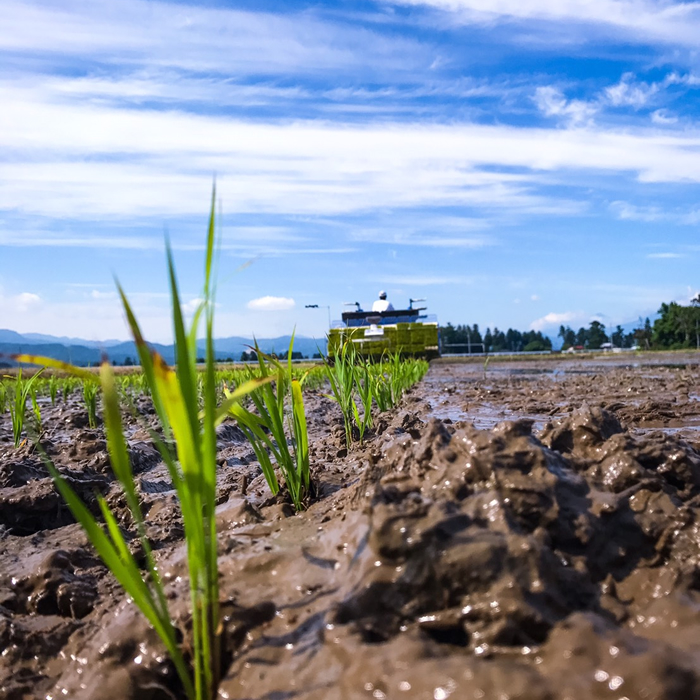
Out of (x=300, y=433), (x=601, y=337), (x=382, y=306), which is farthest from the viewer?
(x=601, y=337)

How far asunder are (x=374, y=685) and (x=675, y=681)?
438 mm

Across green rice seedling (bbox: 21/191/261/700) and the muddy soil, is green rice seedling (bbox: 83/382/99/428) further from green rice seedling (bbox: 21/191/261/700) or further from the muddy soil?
green rice seedling (bbox: 21/191/261/700)

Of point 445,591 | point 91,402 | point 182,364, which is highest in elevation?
point 182,364

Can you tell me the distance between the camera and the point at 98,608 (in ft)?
6.07

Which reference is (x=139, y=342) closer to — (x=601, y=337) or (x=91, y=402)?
(x=91, y=402)

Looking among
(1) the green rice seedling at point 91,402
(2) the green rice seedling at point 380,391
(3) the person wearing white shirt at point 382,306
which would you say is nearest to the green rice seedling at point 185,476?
(2) the green rice seedling at point 380,391

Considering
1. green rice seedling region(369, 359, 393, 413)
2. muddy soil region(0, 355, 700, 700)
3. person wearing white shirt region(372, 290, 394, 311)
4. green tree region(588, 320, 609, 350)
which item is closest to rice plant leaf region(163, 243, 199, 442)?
muddy soil region(0, 355, 700, 700)

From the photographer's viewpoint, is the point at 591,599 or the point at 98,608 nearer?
the point at 591,599

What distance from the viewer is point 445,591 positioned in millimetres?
1256

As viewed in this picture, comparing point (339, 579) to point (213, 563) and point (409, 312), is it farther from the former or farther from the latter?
point (409, 312)

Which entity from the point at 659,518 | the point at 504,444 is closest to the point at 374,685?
the point at 504,444

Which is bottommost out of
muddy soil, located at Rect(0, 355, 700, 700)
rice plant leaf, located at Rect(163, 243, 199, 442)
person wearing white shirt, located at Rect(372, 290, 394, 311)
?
muddy soil, located at Rect(0, 355, 700, 700)

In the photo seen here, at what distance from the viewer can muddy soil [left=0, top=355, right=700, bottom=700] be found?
42.4 inches

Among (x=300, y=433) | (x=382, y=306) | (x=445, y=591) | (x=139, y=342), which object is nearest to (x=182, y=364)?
(x=139, y=342)
